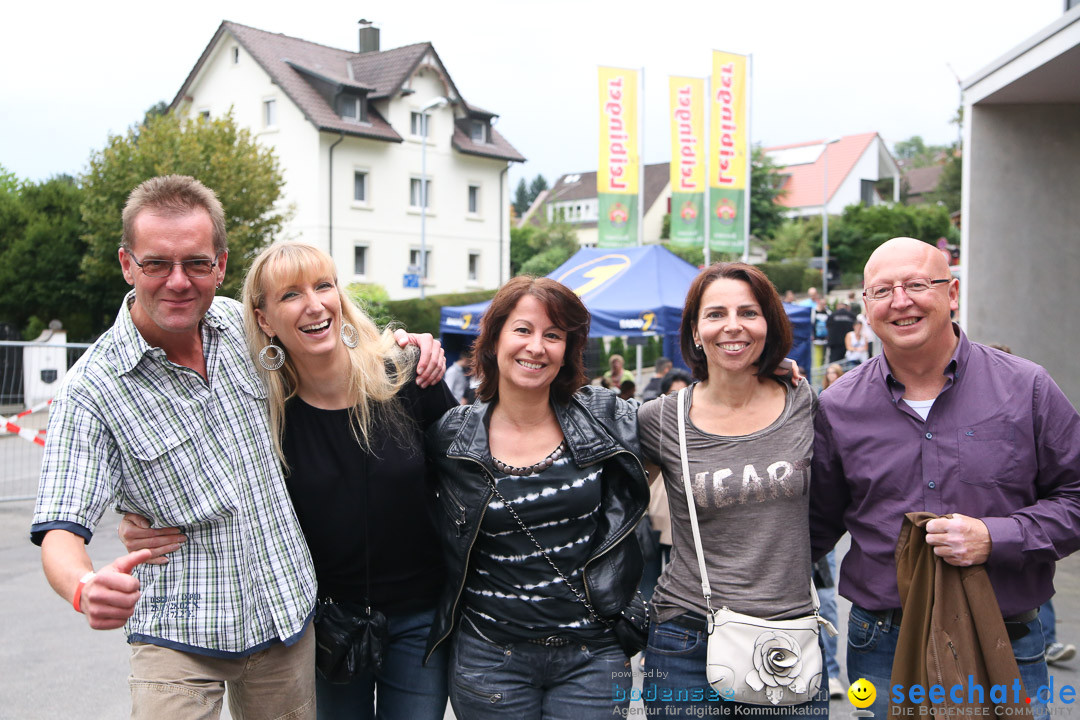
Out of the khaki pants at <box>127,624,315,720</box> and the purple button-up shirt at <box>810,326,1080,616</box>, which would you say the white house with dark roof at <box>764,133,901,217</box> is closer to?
the purple button-up shirt at <box>810,326,1080,616</box>

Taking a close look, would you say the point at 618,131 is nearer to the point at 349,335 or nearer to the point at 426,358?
the point at 426,358

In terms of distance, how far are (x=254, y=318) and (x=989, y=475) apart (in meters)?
2.34

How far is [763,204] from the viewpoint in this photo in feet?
174

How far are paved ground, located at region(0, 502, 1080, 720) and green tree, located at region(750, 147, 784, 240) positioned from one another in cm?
4712

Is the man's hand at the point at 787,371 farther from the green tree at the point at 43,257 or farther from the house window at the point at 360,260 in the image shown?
the house window at the point at 360,260

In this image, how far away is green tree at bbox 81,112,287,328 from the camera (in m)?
23.4

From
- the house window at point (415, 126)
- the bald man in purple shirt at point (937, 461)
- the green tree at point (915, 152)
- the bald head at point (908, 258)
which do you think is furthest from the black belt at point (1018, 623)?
the green tree at point (915, 152)

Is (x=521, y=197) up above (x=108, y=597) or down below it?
above

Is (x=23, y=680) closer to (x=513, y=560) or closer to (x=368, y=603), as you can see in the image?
(x=368, y=603)

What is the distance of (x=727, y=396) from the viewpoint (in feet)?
9.81

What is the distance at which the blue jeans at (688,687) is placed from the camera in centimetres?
275

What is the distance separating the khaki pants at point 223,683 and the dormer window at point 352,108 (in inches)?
1381

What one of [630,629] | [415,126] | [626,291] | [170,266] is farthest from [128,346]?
[415,126]

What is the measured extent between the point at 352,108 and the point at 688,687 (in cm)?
3581
